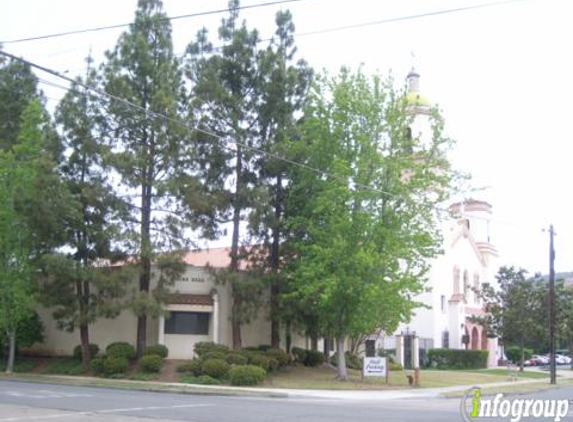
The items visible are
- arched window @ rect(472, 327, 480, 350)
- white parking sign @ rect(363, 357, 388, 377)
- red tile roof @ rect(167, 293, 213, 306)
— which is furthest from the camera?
arched window @ rect(472, 327, 480, 350)

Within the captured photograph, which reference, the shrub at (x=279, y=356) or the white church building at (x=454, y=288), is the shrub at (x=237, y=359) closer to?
the shrub at (x=279, y=356)

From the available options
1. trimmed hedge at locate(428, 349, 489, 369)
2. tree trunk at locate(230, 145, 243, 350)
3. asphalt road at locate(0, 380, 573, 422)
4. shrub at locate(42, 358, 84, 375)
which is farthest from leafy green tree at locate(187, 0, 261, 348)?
trimmed hedge at locate(428, 349, 489, 369)

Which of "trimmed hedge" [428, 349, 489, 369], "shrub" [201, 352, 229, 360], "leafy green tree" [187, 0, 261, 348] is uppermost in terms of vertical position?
"leafy green tree" [187, 0, 261, 348]

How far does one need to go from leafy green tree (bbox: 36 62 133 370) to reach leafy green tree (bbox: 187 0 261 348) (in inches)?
208

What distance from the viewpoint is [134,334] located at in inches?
1497

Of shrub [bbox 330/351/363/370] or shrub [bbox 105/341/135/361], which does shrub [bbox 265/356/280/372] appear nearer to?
shrub [bbox 105/341/135/361]

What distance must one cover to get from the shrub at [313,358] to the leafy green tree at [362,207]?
127 inches

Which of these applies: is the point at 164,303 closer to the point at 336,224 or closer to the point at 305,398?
the point at 336,224

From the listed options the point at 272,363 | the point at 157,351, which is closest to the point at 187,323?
the point at 157,351

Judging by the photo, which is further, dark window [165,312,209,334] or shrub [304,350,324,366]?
shrub [304,350,324,366]

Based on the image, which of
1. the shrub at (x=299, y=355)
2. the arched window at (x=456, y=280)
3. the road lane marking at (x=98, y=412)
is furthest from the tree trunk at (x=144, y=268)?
the arched window at (x=456, y=280)

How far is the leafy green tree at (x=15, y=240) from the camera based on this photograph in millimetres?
34844

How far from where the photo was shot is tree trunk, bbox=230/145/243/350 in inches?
1425

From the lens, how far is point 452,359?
5216 centimetres
